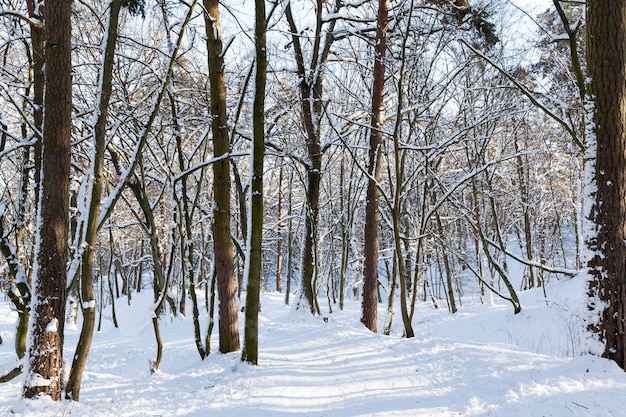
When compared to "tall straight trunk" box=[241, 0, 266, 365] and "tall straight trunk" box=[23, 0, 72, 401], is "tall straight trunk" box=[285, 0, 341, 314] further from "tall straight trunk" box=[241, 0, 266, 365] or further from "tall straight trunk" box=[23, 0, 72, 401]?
"tall straight trunk" box=[23, 0, 72, 401]

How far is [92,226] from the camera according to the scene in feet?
14.9

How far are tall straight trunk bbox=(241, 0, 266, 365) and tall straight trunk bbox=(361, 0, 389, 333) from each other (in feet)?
13.6

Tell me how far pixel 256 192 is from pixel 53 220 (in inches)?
91.8

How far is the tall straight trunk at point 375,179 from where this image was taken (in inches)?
364

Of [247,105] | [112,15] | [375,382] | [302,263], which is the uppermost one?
[247,105]

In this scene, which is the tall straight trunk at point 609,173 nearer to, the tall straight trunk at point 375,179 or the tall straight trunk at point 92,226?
the tall straight trunk at point 375,179

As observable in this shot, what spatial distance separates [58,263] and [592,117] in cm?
578

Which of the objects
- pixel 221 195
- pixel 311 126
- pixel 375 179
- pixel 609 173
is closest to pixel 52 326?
pixel 221 195

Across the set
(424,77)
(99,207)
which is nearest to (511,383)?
(99,207)

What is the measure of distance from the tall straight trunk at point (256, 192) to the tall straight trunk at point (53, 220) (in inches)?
84.1

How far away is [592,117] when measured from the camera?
4.53m

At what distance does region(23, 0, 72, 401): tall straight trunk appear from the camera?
12.8ft

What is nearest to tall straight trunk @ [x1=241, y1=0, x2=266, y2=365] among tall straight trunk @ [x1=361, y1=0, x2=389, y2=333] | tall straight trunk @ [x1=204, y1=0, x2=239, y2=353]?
tall straight trunk @ [x1=204, y1=0, x2=239, y2=353]

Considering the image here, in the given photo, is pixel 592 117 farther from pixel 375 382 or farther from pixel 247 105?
pixel 247 105
